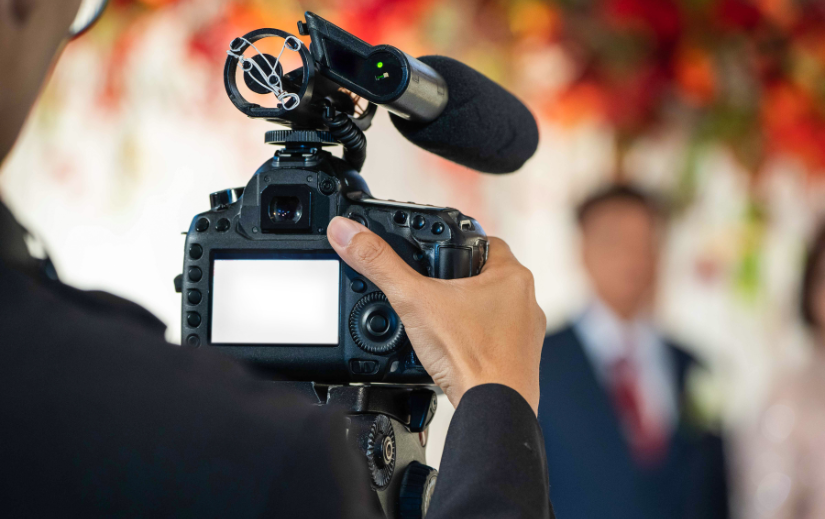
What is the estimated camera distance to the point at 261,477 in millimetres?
259

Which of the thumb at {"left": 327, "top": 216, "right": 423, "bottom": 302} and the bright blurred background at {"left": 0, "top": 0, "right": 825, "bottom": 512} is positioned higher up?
the bright blurred background at {"left": 0, "top": 0, "right": 825, "bottom": 512}

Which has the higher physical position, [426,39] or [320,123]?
[426,39]

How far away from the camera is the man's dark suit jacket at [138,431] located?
0.81 ft

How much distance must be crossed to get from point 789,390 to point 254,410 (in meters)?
1.85

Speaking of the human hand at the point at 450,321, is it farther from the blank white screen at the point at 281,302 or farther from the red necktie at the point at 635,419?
the red necktie at the point at 635,419

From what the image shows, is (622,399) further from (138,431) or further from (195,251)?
(138,431)

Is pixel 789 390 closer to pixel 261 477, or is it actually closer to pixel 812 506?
pixel 812 506

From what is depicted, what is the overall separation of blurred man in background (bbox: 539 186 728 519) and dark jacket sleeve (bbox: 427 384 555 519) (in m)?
1.02

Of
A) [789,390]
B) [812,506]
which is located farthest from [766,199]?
[812,506]

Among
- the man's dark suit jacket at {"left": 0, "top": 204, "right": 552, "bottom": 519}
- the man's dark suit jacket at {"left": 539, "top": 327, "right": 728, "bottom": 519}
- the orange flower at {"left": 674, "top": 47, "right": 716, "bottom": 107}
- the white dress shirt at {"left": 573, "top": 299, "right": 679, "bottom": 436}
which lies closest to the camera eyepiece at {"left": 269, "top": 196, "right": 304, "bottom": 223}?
the man's dark suit jacket at {"left": 0, "top": 204, "right": 552, "bottom": 519}

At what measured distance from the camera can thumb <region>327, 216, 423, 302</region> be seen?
509mm

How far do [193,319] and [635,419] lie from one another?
124 centimetres

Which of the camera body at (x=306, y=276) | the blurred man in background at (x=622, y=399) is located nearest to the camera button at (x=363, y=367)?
the camera body at (x=306, y=276)

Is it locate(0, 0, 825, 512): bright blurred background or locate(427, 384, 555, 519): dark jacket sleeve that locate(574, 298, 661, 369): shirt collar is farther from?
locate(427, 384, 555, 519): dark jacket sleeve
